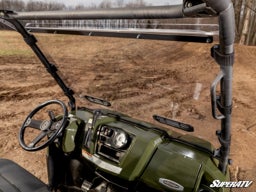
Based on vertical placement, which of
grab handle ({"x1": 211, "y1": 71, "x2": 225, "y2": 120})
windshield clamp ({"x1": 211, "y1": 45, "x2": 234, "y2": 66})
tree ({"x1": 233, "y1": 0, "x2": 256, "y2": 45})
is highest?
windshield clamp ({"x1": 211, "y1": 45, "x2": 234, "y2": 66})

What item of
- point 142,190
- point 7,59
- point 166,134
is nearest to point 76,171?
point 142,190

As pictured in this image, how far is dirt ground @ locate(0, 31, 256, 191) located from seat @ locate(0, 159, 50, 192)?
88 centimetres

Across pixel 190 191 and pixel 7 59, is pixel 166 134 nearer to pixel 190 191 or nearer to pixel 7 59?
pixel 190 191

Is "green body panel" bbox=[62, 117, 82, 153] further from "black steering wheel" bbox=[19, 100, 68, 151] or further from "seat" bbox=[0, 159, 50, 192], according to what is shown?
"seat" bbox=[0, 159, 50, 192]

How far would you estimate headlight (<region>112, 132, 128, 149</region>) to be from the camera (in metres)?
1.87

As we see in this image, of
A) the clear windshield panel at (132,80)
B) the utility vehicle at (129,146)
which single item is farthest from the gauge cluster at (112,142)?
the clear windshield panel at (132,80)

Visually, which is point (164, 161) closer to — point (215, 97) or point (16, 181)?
point (215, 97)

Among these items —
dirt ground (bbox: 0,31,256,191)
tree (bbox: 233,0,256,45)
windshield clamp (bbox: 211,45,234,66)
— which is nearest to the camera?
windshield clamp (bbox: 211,45,234,66)

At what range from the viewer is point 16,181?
1.72m

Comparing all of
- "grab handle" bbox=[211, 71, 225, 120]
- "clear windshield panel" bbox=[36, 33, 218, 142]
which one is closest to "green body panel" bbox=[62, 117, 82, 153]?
"clear windshield panel" bbox=[36, 33, 218, 142]

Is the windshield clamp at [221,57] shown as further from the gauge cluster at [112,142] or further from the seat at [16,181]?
the seat at [16,181]

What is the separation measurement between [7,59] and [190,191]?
9057 mm

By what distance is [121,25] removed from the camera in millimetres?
1387

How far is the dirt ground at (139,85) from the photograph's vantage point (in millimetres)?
1842
